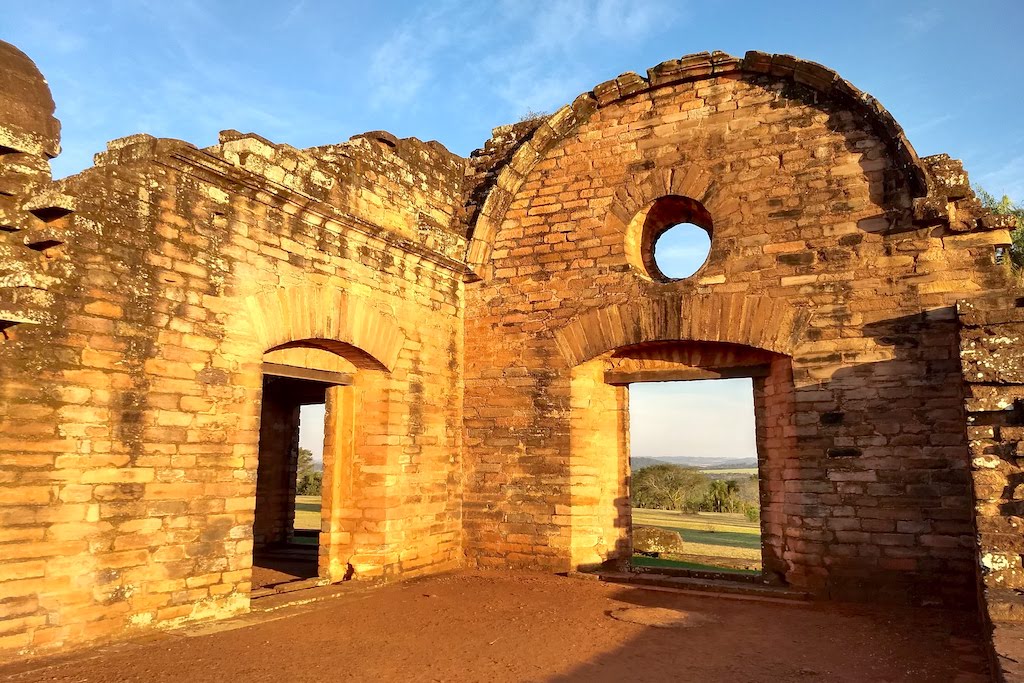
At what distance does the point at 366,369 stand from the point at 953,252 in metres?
5.96

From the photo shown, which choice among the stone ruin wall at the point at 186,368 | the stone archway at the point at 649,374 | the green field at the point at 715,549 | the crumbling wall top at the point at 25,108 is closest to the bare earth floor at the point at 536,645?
the stone ruin wall at the point at 186,368

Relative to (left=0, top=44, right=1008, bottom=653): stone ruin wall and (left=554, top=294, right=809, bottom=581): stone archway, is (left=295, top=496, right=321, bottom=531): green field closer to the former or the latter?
(left=0, top=44, right=1008, bottom=653): stone ruin wall

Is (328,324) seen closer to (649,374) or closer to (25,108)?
(25,108)

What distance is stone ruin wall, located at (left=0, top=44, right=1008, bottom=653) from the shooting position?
455 centimetres

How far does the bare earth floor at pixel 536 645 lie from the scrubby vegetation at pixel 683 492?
25617 mm

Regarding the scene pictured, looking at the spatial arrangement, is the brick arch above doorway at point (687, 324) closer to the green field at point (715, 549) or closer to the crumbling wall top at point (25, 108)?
the green field at point (715, 549)

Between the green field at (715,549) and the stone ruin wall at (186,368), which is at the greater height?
the stone ruin wall at (186,368)

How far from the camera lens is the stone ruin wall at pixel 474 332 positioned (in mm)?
4547

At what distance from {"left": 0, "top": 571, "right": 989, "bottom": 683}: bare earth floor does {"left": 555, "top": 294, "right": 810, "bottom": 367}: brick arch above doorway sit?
263cm

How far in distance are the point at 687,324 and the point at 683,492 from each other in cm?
3011

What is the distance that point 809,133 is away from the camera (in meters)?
7.37

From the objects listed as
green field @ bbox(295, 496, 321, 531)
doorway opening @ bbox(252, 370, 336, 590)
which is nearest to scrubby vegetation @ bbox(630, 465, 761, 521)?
green field @ bbox(295, 496, 321, 531)

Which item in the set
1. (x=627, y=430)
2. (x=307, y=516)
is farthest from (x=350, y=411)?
(x=307, y=516)

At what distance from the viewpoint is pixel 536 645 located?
4797 mm
